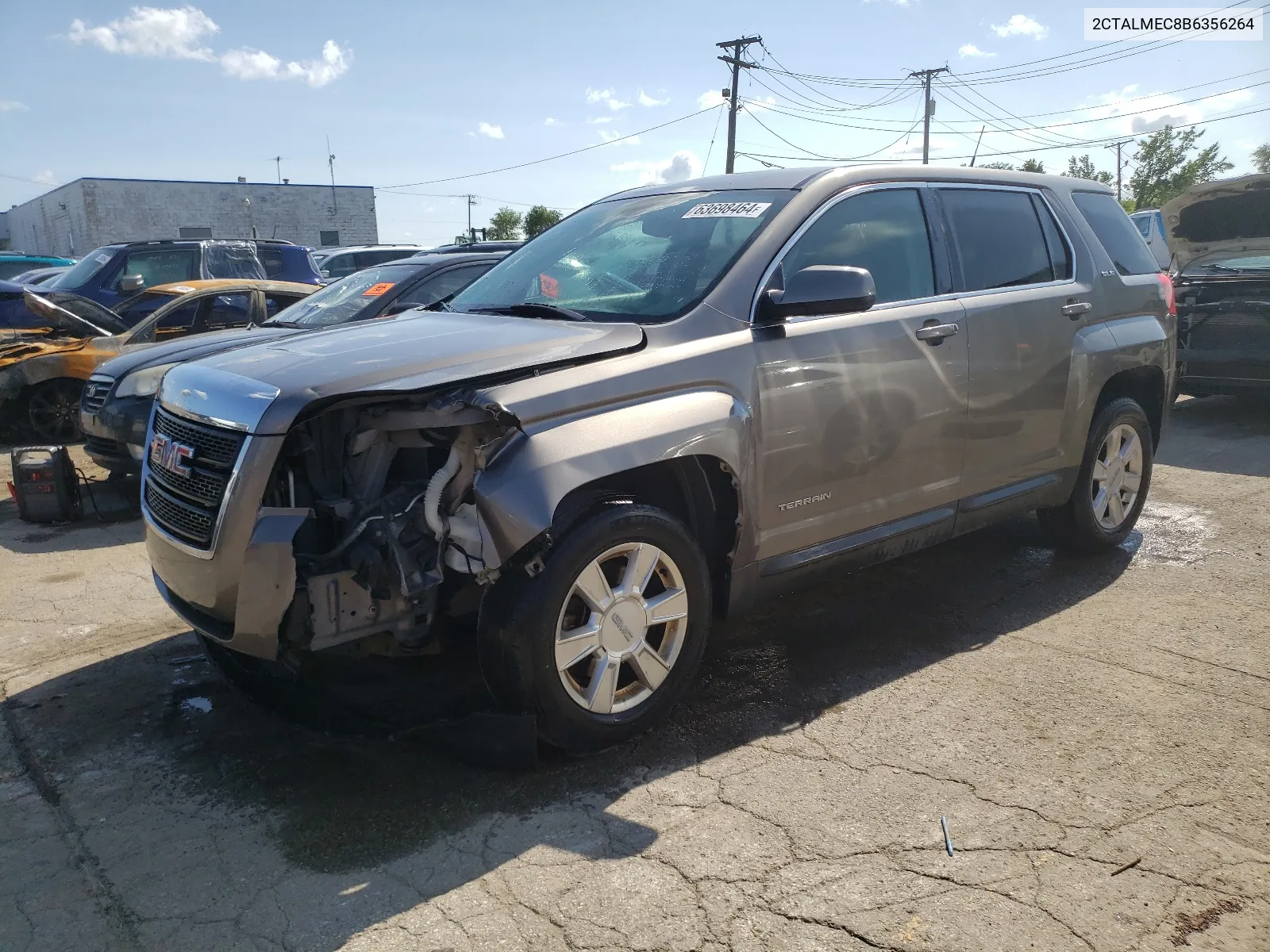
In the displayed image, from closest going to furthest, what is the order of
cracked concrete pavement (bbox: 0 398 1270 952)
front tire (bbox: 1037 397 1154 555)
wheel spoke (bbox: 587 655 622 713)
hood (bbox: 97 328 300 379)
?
cracked concrete pavement (bbox: 0 398 1270 952) < wheel spoke (bbox: 587 655 622 713) < front tire (bbox: 1037 397 1154 555) < hood (bbox: 97 328 300 379)

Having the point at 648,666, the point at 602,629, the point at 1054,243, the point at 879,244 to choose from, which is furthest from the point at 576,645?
the point at 1054,243

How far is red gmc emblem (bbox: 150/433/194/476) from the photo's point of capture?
10.4 ft

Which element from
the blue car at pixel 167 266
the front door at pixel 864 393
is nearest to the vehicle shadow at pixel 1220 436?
the front door at pixel 864 393

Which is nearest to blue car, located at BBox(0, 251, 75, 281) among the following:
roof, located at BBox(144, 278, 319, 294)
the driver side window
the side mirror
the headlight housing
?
roof, located at BBox(144, 278, 319, 294)

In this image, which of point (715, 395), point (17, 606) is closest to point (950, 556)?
point (715, 395)

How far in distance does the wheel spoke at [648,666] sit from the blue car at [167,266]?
981 centimetres

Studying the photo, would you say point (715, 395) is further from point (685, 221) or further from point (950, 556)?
point (950, 556)

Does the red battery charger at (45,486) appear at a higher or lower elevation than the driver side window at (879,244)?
lower

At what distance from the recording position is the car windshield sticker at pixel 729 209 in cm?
386

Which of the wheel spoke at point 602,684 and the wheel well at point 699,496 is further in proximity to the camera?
the wheel well at point 699,496

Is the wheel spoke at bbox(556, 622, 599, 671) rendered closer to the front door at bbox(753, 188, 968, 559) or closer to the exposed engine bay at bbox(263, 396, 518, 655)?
the exposed engine bay at bbox(263, 396, 518, 655)

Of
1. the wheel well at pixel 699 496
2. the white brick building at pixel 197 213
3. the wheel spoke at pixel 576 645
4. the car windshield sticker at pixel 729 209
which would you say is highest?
the white brick building at pixel 197 213

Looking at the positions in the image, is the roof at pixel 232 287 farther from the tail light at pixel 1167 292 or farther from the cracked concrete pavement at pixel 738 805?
the tail light at pixel 1167 292

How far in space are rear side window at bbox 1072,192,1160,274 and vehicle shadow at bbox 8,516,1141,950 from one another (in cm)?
181
